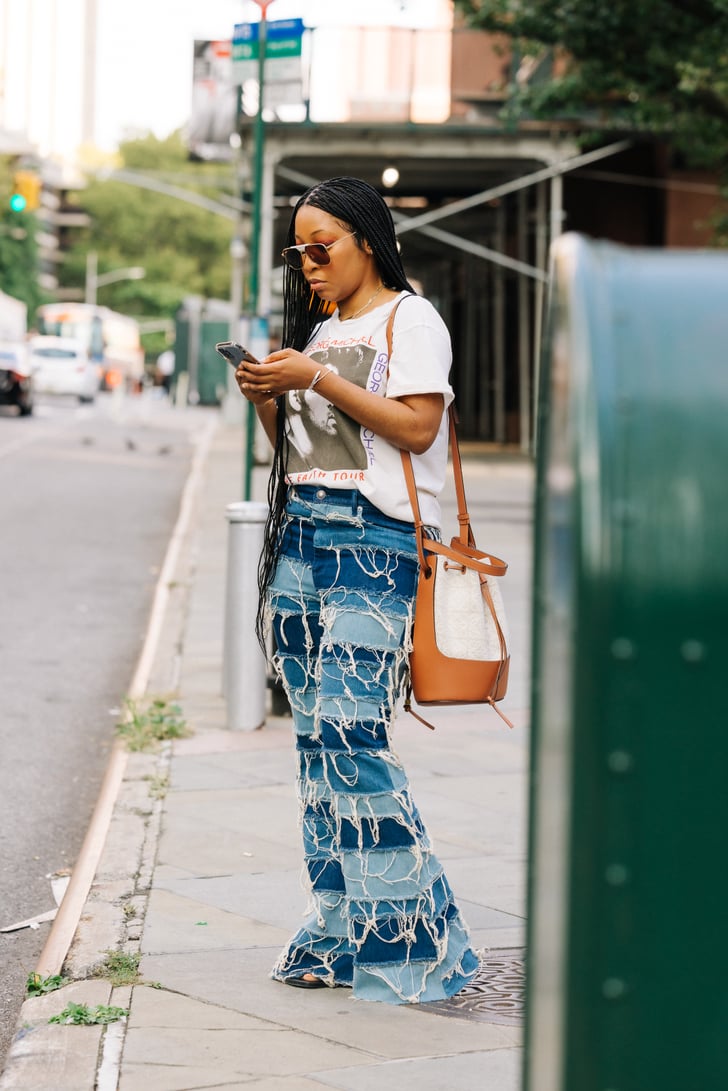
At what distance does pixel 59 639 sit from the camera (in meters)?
9.51

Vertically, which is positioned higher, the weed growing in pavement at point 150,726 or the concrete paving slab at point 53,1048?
the concrete paving slab at point 53,1048

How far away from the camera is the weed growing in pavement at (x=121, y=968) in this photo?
12.4 feet

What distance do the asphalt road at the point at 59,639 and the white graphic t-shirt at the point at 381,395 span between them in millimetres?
1485

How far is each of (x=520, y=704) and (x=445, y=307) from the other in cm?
3071

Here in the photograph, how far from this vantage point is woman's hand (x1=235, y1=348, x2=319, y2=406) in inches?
132

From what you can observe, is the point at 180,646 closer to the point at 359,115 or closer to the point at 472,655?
the point at 472,655

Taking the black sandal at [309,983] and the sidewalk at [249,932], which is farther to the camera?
the black sandal at [309,983]

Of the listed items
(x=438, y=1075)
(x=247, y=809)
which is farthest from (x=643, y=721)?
(x=247, y=809)

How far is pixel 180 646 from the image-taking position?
29.9 feet

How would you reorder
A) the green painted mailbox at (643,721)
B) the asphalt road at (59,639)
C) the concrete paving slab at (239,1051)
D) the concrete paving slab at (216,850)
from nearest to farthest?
the green painted mailbox at (643,721), the concrete paving slab at (239,1051), the concrete paving slab at (216,850), the asphalt road at (59,639)

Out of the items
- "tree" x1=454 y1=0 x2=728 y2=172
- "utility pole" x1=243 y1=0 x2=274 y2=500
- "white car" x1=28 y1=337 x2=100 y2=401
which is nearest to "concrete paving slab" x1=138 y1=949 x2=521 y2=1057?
→ "utility pole" x1=243 y1=0 x2=274 y2=500

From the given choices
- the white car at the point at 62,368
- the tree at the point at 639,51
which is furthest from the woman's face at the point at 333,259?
the white car at the point at 62,368

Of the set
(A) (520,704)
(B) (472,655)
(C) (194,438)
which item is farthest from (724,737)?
(C) (194,438)

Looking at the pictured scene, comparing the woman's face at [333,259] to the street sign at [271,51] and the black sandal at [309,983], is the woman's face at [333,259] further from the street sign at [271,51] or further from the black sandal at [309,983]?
the street sign at [271,51]
